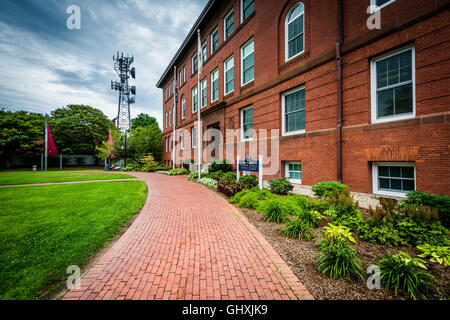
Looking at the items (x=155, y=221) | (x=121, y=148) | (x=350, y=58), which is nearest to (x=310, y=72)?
(x=350, y=58)

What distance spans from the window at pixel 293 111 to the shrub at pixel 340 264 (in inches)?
256

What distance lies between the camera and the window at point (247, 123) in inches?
467

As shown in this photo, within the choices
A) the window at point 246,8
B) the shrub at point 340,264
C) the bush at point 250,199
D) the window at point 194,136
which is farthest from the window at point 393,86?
the window at point 194,136

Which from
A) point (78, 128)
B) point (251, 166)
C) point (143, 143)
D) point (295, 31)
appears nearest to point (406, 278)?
point (251, 166)

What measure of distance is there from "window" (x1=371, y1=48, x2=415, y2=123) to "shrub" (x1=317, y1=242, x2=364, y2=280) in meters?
5.13

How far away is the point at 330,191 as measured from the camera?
5852 mm

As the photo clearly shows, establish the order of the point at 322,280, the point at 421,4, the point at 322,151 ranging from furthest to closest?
the point at 322,151 → the point at 421,4 → the point at 322,280

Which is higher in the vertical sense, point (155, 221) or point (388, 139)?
point (388, 139)

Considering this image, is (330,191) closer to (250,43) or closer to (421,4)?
(421,4)

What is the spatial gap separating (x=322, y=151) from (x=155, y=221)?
263 inches

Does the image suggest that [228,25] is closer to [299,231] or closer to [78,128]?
[299,231]

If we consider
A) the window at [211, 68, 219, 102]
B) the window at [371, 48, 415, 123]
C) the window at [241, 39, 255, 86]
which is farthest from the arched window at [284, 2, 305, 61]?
the window at [211, 68, 219, 102]
